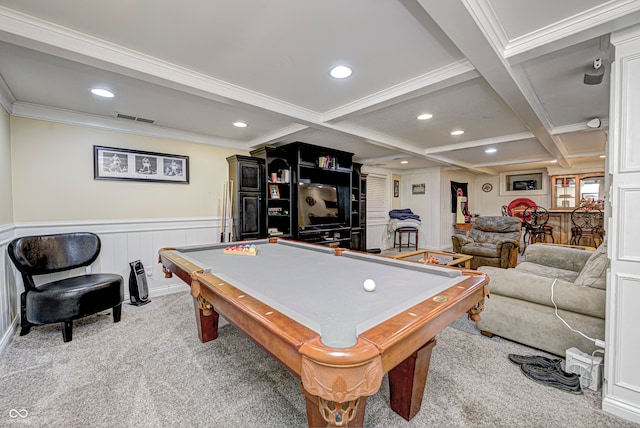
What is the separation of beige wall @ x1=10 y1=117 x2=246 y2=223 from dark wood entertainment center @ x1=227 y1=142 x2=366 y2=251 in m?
0.71

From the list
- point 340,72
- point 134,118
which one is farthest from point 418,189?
point 134,118

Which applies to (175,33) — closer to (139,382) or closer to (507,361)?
(139,382)

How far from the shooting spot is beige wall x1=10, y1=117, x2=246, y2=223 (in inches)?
110

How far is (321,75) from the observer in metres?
2.21

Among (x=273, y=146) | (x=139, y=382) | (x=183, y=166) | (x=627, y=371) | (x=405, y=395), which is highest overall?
(x=273, y=146)

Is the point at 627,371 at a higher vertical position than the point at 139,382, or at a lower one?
higher

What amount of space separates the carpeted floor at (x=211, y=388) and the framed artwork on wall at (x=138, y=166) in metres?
1.79

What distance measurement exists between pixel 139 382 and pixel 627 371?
2914 mm

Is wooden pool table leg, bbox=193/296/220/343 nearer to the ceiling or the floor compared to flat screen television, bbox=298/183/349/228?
nearer to the floor

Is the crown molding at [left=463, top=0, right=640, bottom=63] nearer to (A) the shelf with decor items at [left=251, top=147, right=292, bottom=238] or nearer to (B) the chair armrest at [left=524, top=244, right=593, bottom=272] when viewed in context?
(B) the chair armrest at [left=524, top=244, right=593, bottom=272]

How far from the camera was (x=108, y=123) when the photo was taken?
320cm

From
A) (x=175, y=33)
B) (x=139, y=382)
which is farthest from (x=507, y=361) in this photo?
(x=175, y=33)

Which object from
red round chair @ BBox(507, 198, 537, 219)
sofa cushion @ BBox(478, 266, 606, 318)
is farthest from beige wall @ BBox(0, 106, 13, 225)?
red round chair @ BBox(507, 198, 537, 219)

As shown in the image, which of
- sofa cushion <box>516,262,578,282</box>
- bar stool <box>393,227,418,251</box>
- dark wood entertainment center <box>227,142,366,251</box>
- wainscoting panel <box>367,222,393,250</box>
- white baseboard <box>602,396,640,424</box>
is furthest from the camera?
bar stool <box>393,227,418,251</box>
